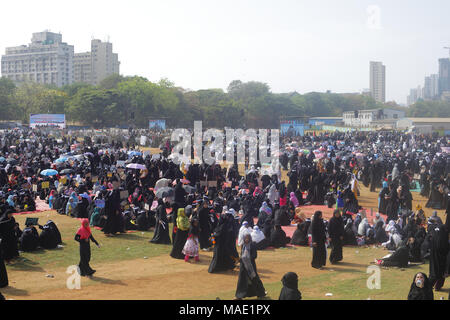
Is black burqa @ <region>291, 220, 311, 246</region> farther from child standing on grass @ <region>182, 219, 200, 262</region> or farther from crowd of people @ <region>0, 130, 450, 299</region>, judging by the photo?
child standing on grass @ <region>182, 219, 200, 262</region>

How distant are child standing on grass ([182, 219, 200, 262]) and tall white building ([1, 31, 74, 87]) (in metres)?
114

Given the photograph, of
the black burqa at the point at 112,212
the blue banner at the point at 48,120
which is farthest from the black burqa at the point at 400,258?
the blue banner at the point at 48,120

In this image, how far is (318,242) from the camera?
9.10 meters

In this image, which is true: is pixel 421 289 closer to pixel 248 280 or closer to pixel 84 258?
pixel 248 280

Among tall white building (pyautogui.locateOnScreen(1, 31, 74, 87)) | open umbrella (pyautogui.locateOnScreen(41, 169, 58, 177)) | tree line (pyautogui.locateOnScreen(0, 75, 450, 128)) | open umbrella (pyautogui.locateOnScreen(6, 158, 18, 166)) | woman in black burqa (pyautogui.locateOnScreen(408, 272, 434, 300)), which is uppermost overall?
tall white building (pyautogui.locateOnScreen(1, 31, 74, 87))

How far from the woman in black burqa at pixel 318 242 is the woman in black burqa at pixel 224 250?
1.48 meters

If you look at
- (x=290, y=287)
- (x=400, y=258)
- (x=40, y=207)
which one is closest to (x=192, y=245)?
(x=400, y=258)

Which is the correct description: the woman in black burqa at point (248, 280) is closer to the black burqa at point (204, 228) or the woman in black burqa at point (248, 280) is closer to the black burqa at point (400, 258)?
the black burqa at point (400, 258)

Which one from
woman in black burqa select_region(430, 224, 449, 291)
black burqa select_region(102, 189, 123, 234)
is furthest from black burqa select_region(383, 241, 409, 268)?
black burqa select_region(102, 189, 123, 234)

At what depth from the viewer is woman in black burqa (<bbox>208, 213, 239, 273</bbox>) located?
8.84m

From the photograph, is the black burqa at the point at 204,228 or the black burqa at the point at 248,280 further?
the black burqa at the point at 204,228

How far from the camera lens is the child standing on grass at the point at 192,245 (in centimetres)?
953

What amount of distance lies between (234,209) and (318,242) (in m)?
4.46

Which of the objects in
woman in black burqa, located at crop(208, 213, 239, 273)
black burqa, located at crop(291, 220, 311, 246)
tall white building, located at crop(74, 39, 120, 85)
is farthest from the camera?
tall white building, located at crop(74, 39, 120, 85)
